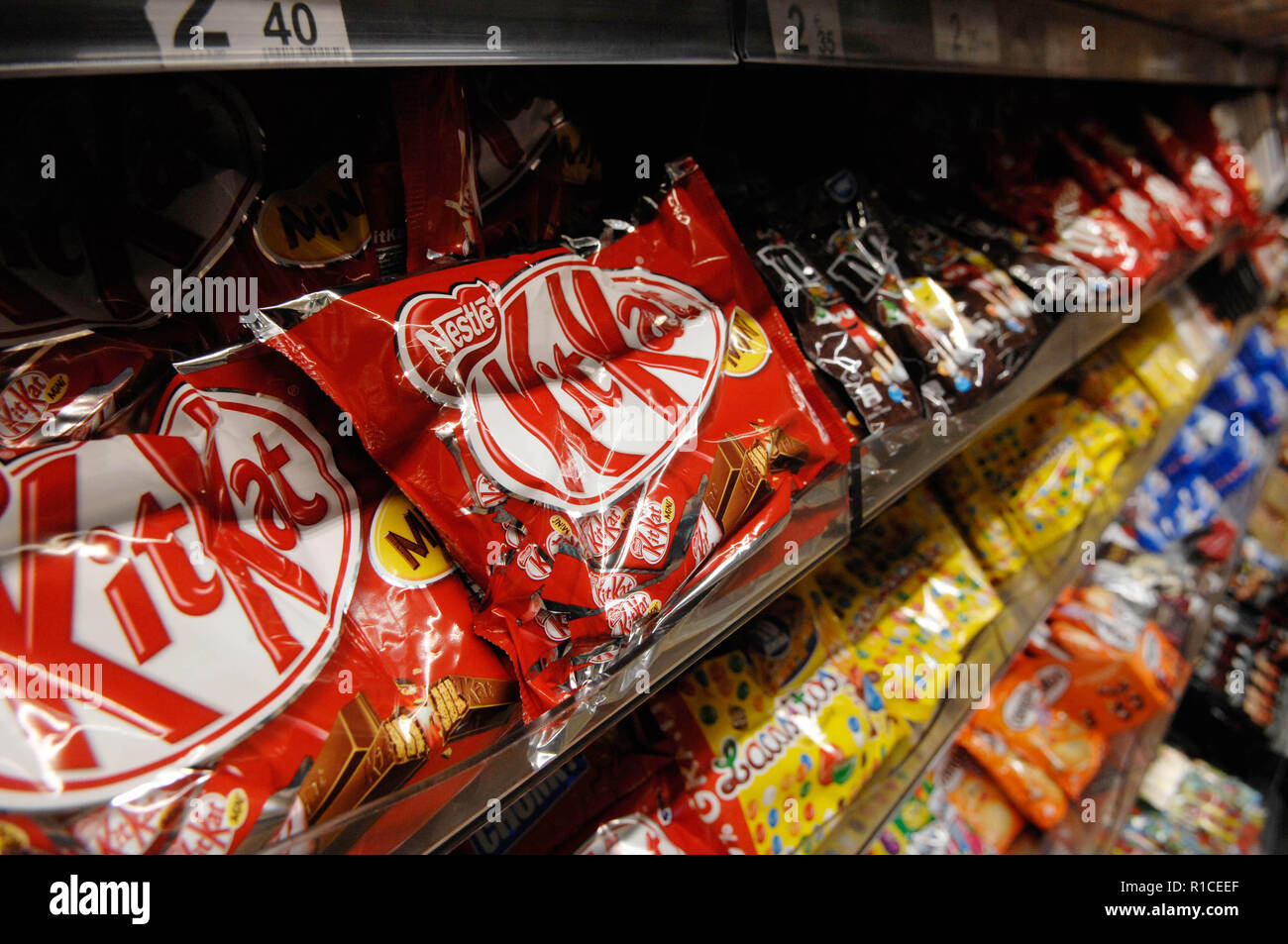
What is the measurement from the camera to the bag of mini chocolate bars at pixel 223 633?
463 mm

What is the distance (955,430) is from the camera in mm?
1019

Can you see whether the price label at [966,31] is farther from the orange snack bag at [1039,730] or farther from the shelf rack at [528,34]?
the orange snack bag at [1039,730]

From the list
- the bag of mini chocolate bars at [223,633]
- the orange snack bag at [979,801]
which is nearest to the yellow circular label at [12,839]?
the bag of mini chocolate bars at [223,633]

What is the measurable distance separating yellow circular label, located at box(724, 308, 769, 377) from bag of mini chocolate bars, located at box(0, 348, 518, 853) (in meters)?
0.39

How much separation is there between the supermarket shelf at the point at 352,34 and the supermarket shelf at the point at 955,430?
0.52 meters

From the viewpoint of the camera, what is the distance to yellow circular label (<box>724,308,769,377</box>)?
32.4 inches

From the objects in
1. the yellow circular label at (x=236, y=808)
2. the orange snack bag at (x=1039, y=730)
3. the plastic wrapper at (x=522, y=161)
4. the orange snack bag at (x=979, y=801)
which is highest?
the plastic wrapper at (x=522, y=161)

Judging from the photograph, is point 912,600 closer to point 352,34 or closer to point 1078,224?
point 1078,224

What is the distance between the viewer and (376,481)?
667 mm

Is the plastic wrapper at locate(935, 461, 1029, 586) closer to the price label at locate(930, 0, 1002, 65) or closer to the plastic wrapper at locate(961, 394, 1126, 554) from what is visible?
the plastic wrapper at locate(961, 394, 1126, 554)

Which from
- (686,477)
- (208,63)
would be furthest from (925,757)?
(208,63)

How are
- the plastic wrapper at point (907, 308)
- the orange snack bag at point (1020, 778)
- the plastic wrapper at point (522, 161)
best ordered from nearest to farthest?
the plastic wrapper at point (522, 161) → the plastic wrapper at point (907, 308) → the orange snack bag at point (1020, 778)

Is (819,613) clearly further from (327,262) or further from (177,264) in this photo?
(177,264)
